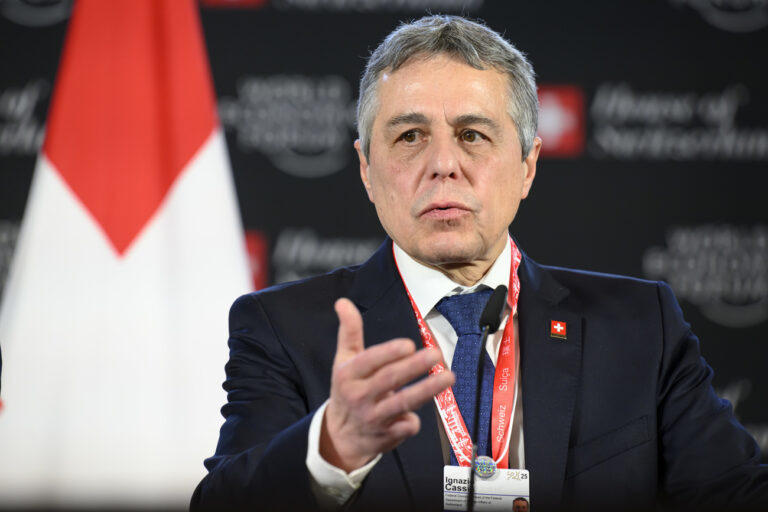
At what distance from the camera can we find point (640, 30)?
3244mm

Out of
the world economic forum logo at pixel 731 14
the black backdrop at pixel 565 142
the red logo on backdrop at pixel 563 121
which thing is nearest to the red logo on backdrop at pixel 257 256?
the black backdrop at pixel 565 142

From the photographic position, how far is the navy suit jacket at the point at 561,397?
162 centimetres

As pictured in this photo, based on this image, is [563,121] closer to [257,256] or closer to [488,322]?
[257,256]

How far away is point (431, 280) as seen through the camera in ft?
6.10

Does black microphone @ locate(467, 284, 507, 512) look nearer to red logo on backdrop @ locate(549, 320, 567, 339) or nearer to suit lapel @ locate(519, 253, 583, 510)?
suit lapel @ locate(519, 253, 583, 510)

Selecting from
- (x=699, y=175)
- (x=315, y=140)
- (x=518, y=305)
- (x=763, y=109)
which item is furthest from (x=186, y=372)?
(x=763, y=109)

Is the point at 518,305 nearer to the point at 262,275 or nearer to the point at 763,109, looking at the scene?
the point at 262,275

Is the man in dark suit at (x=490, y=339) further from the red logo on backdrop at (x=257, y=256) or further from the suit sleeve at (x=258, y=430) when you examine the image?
the red logo on backdrop at (x=257, y=256)

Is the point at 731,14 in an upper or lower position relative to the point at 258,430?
A: upper

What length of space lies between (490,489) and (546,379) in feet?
0.94

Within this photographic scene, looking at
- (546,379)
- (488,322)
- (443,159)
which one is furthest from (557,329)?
(488,322)

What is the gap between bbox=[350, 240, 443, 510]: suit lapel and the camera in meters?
1.60

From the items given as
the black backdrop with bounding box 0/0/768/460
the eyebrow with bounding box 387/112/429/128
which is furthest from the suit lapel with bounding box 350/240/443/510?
the black backdrop with bounding box 0/0/768/460

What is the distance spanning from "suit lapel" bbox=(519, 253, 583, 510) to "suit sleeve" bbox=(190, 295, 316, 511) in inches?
18.7
